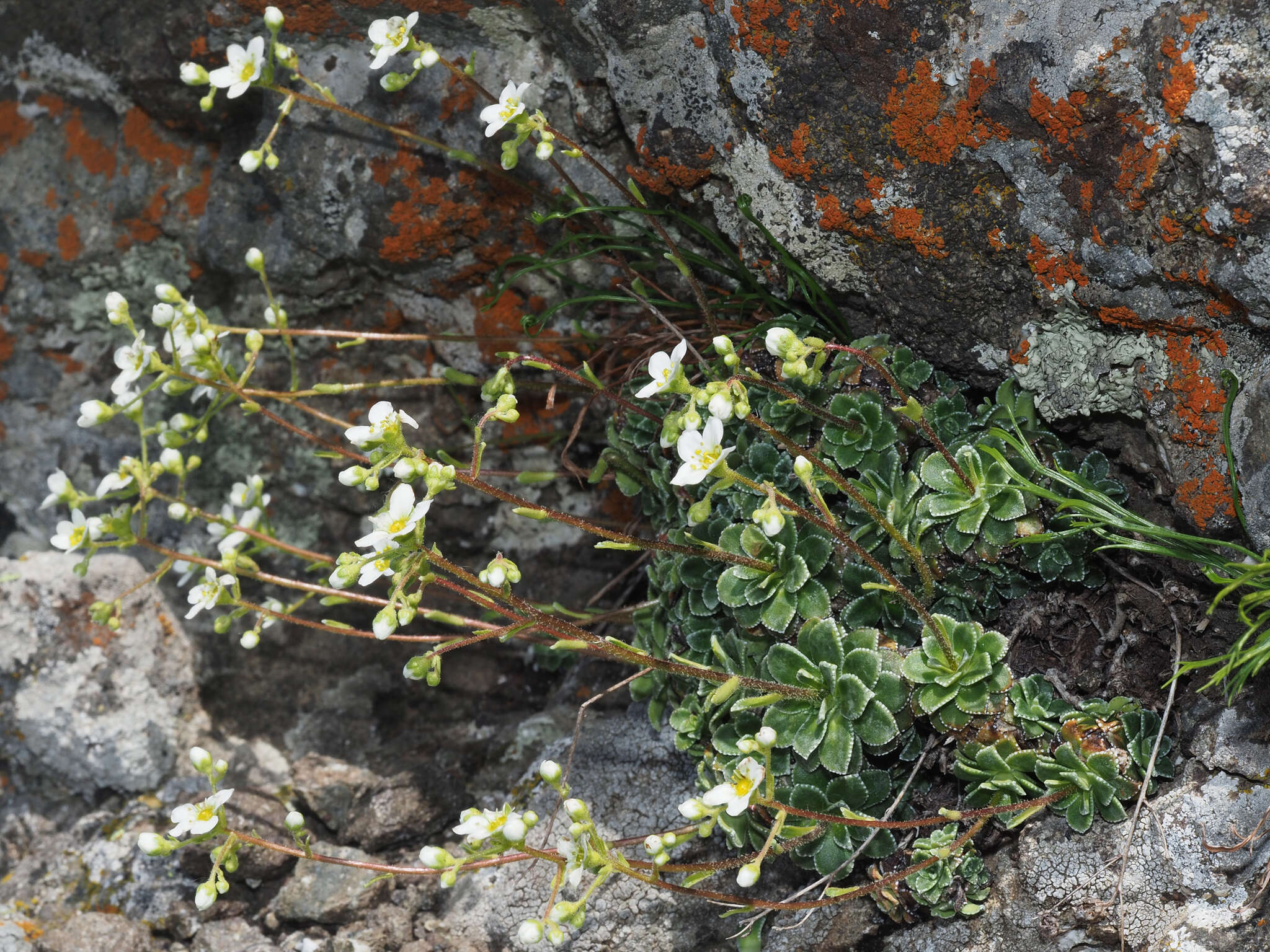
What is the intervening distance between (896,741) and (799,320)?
1136mm

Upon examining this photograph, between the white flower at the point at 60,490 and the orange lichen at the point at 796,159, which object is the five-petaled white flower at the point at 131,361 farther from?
the orange lichen at the point at 796,159

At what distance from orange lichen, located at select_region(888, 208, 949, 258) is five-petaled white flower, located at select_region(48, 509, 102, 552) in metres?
2.17

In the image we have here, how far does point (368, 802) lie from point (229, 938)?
1.59ft

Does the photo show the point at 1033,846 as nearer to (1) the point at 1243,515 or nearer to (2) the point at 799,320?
(1) the point at 1243,515

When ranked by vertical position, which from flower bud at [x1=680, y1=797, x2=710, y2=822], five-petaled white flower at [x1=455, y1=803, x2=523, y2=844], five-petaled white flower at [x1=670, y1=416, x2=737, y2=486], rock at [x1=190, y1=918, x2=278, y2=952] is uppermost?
five-petaled white flower at [x1=670, y1=416, x2=737, y2=486]

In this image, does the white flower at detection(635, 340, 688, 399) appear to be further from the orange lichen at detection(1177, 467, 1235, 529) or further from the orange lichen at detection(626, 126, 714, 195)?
the orange lichen at detection(1177, 467, 1235, 529)

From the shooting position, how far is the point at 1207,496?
7.09 feet

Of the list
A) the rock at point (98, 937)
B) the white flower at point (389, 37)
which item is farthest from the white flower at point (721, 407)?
the rock at point (98, 937)

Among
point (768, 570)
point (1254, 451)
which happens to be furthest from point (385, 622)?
point (1254, 451)

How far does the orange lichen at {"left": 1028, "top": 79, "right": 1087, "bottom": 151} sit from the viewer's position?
211cm

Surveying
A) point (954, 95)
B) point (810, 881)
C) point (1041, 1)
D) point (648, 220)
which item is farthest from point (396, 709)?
point (1041, 1)

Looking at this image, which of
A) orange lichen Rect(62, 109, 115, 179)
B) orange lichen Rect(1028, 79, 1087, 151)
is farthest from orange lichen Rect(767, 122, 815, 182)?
orange lichen Rect(62, 109, 115, 179)

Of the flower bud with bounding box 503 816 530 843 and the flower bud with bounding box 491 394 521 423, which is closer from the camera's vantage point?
the flower bud with bounding box 503 816 530 843

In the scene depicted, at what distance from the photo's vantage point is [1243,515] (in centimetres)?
208
